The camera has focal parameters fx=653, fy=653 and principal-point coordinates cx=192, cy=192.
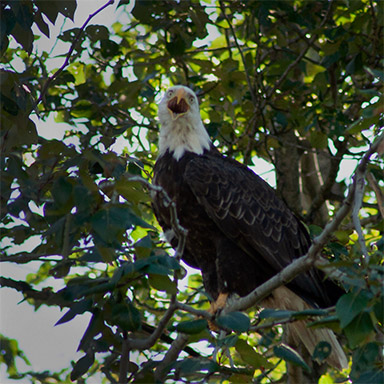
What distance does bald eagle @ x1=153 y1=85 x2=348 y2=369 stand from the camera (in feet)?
13.3

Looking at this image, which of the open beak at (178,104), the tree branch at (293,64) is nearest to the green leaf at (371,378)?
the open beak at (178,104)

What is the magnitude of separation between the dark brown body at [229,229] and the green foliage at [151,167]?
0.35 metres

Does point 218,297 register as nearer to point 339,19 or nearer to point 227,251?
point 227,251

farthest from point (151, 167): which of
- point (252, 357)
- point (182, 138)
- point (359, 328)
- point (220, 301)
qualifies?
point (359, 328)

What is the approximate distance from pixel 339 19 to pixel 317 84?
1597mm

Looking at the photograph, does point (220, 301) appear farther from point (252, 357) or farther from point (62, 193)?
point (62, 193)

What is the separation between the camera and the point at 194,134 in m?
4.54

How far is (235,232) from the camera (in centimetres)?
405

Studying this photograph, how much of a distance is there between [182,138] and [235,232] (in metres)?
0.82

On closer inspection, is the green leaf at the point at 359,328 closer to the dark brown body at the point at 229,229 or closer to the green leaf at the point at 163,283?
the green leaf at the point at 163,283

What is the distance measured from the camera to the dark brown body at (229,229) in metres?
4.04

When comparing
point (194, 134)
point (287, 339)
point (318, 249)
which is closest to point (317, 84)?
point (194, 134)

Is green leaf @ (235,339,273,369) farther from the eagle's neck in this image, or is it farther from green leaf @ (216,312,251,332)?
the eagle's neck

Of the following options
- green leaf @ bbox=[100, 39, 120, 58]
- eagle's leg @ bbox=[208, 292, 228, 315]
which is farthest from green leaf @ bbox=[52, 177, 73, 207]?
green leaf @ bbox=[100, 39, 120, 58]
